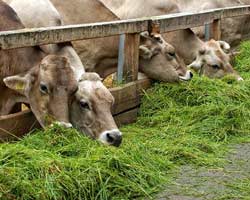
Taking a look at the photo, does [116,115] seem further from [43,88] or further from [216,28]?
[216,28]

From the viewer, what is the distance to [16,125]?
5699 mm

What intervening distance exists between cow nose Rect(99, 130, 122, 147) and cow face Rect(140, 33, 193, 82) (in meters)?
2.25

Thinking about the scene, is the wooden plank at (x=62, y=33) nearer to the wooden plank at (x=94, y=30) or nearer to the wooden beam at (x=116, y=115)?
the wooden plank at (x=94, y=30)

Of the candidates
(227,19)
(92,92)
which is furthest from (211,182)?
(227,19)

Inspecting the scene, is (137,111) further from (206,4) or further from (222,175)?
(206,4)

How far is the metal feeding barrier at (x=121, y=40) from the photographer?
5.68 m

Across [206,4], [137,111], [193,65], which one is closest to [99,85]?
[137,111]

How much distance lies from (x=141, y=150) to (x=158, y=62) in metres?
2.72

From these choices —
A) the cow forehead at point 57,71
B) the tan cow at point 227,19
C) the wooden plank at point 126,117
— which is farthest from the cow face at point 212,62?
the cow forehead at point 57,71

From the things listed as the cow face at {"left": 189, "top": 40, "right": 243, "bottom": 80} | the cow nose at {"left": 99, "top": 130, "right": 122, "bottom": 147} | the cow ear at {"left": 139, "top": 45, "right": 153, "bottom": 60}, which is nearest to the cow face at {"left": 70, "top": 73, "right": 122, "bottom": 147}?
the cow nose at {"left": 99, "top": 130, "right": 122, "bottom": 147}

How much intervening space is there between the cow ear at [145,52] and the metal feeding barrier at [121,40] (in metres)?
0.21

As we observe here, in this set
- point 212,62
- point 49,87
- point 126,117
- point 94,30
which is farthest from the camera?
point 212,62

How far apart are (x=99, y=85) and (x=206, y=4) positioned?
5.87 metres

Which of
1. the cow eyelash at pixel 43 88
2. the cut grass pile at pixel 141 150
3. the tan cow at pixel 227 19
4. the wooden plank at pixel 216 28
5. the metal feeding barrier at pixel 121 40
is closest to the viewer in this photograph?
the cut grass pile at pixel 141 150
